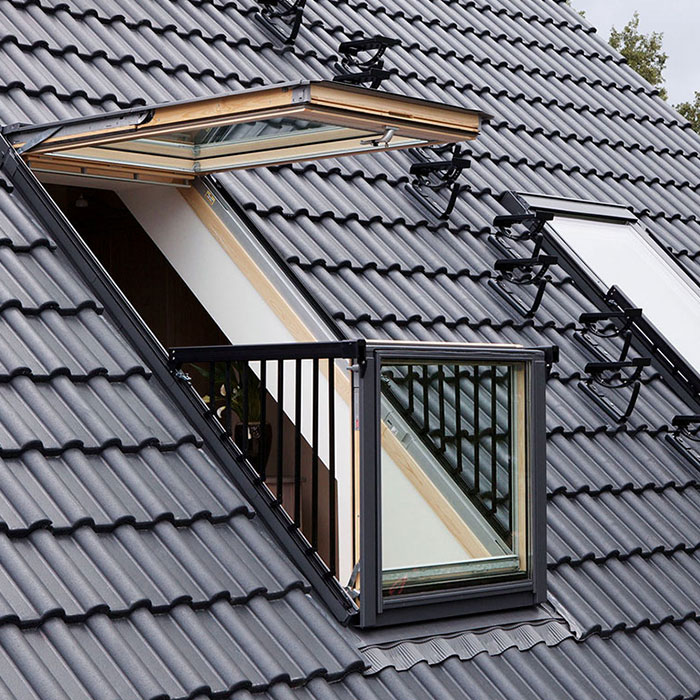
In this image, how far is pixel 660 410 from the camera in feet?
22.7

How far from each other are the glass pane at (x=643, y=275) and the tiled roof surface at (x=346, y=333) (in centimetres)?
31

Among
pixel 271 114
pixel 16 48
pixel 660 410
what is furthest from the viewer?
pixel 660 410

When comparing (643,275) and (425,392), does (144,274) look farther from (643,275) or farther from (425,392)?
(425,392)

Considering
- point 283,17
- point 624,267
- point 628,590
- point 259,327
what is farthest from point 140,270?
point 628,590

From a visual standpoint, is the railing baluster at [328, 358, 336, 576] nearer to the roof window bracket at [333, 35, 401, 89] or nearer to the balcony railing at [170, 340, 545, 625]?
the balcony railing at [170, 340, 545, 625]

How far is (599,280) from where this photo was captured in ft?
24.4

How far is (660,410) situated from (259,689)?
3.43m

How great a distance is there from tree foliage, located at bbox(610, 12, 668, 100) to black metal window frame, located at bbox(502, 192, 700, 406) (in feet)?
101

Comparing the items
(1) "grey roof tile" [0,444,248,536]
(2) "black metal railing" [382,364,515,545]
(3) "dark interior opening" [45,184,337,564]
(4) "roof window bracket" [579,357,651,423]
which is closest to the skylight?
(2) "black metal railing" [382,364,515,545]

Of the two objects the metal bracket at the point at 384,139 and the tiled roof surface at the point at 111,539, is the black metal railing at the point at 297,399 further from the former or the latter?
the metal bracket at the point at 384,139

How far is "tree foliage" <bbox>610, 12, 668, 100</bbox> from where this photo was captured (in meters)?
37.6

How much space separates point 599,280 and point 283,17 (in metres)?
2.35

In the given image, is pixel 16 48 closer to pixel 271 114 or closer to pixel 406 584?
pixel 271 114

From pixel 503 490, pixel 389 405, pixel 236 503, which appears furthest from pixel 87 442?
pixel 503 490
